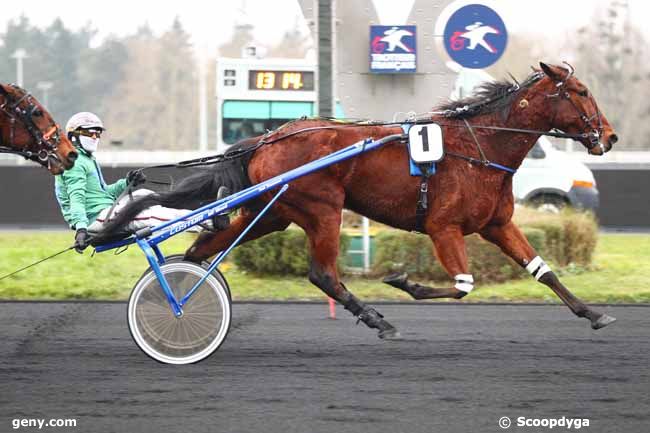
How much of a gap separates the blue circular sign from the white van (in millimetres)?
6145

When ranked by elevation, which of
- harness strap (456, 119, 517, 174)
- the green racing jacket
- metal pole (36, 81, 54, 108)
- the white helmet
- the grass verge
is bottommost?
the grass verge

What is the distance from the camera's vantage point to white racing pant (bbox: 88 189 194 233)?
21.3ft

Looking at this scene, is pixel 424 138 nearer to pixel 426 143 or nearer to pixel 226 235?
pixel 426 143

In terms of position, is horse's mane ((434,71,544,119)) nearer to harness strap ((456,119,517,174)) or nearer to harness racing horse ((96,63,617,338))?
harness racing horse ((96,63,617,338))

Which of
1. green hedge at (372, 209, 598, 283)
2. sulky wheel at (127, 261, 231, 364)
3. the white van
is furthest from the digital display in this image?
sulky wheel at (127, 261, 231, 364)

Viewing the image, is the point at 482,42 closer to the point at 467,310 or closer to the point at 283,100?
the point at 467,310

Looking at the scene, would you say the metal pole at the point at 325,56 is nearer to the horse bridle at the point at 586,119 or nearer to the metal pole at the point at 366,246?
the metal pole at the point at 366,246

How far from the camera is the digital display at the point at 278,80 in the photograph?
18109mm

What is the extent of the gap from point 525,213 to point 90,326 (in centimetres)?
547

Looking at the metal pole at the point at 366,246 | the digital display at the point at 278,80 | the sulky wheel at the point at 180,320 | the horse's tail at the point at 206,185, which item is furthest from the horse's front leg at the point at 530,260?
the digital display at the point at 278,80

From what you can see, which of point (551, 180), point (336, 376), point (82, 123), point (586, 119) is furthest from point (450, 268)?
point (551, 180)

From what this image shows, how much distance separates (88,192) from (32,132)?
57cm

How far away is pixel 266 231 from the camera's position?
707 cm

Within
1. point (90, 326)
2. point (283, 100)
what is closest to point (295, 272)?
point (90, 326)
